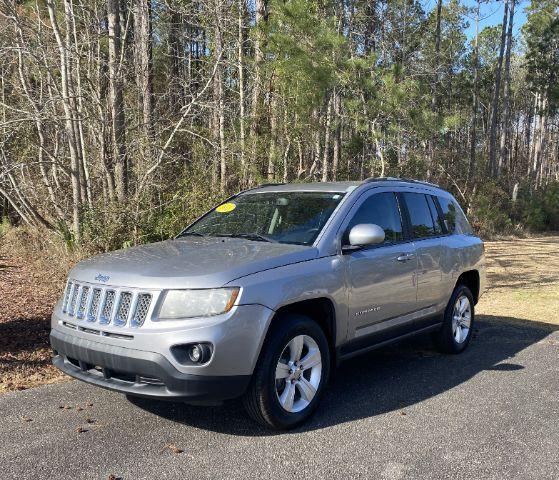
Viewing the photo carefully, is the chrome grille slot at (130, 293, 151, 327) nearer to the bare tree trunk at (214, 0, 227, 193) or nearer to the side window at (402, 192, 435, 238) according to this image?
the side window at (402, 192, 435, 238)

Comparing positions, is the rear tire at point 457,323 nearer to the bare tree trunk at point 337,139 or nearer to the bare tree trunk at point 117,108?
the bare tree trunk at point 117,108

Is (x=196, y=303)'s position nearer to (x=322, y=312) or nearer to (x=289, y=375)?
(x=289, y=375)

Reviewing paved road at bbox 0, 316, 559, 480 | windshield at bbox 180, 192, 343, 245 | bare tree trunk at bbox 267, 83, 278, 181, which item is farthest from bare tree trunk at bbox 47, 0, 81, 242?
paved road at bbox 0, 316, 559, 480

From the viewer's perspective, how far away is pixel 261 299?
12.6 ft

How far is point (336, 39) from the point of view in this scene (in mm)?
12508

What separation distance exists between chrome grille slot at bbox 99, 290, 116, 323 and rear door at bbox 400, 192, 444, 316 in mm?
2978

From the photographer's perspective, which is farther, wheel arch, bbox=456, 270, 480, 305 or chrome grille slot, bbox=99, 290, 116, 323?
wheel arch, bbox=456, 270, 480, 305

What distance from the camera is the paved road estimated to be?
355 centimetres

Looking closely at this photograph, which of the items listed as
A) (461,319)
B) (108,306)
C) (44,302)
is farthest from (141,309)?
(44,302)

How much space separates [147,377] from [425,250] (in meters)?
3.19

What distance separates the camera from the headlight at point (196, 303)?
3.71m

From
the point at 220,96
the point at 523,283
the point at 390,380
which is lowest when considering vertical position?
the point at 523,283

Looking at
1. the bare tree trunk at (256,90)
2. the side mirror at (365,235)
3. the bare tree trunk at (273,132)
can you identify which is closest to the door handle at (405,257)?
the side mirror at (365,235)

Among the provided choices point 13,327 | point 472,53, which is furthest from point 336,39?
point 472,53
